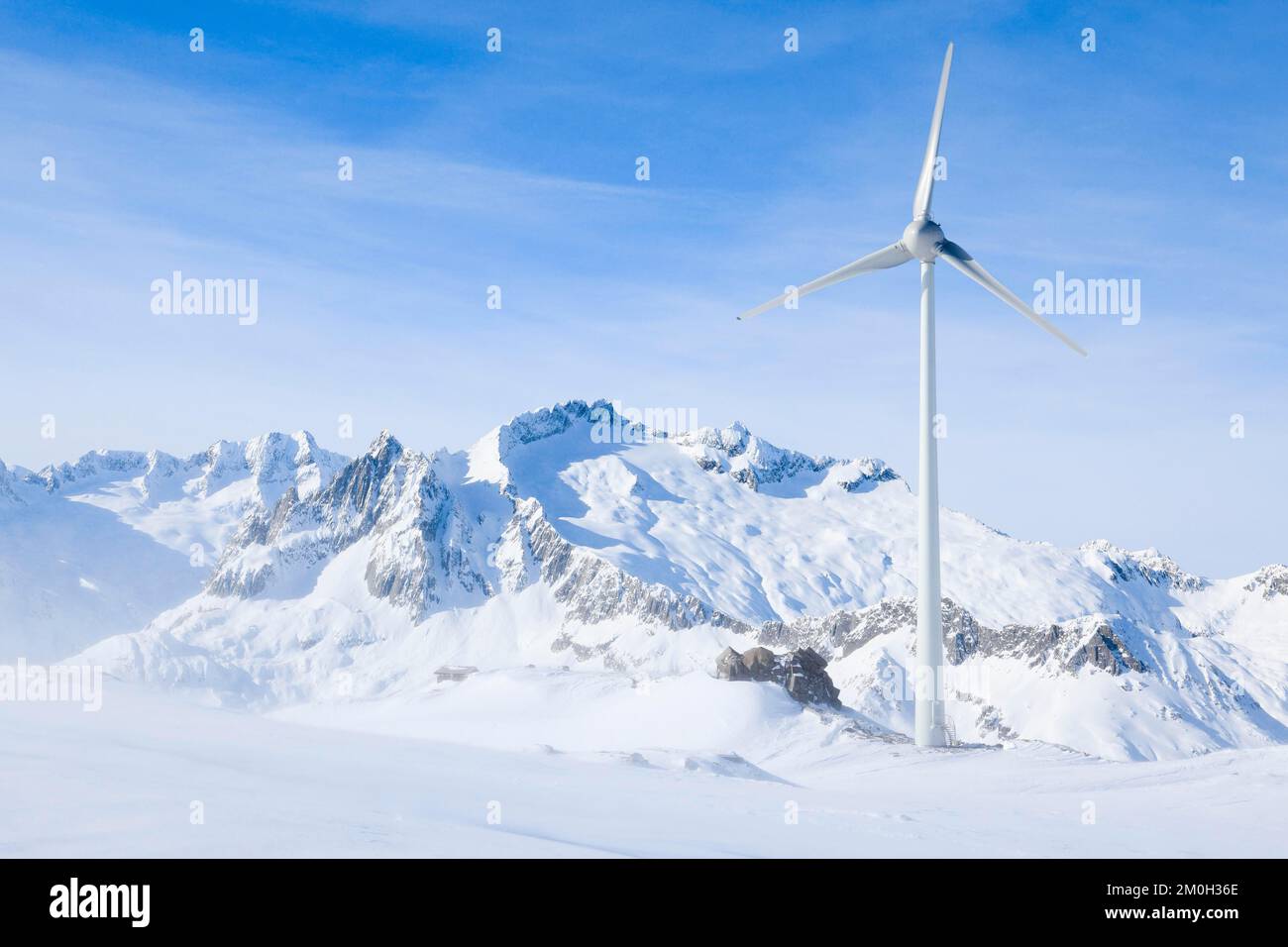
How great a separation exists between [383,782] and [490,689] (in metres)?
135

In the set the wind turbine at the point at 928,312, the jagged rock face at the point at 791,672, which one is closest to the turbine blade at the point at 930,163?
the wind turbine at the point at 928,312

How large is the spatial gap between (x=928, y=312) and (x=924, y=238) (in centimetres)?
532

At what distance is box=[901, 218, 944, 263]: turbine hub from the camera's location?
78625 mm

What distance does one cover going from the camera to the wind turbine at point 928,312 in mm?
77625

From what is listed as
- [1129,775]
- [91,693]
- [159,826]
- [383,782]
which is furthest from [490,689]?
[159,826]

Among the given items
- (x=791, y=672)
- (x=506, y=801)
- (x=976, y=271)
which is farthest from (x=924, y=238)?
(x=791, y=672)

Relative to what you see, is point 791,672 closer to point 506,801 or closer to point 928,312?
point 928,312

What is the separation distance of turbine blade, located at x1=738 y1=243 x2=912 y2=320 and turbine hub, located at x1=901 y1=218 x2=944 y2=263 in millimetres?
1476

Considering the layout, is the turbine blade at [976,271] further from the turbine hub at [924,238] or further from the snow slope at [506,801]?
the snow slope at [506,801]

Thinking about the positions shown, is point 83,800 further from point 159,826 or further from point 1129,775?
point 1129,775

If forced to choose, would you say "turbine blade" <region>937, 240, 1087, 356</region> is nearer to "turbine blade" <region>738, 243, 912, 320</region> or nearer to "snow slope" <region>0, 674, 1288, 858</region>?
"turbine blade" <region>738, 243, 912, 320</region>

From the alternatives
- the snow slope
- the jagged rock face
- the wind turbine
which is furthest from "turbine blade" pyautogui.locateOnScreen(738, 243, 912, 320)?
the jagged rock face
